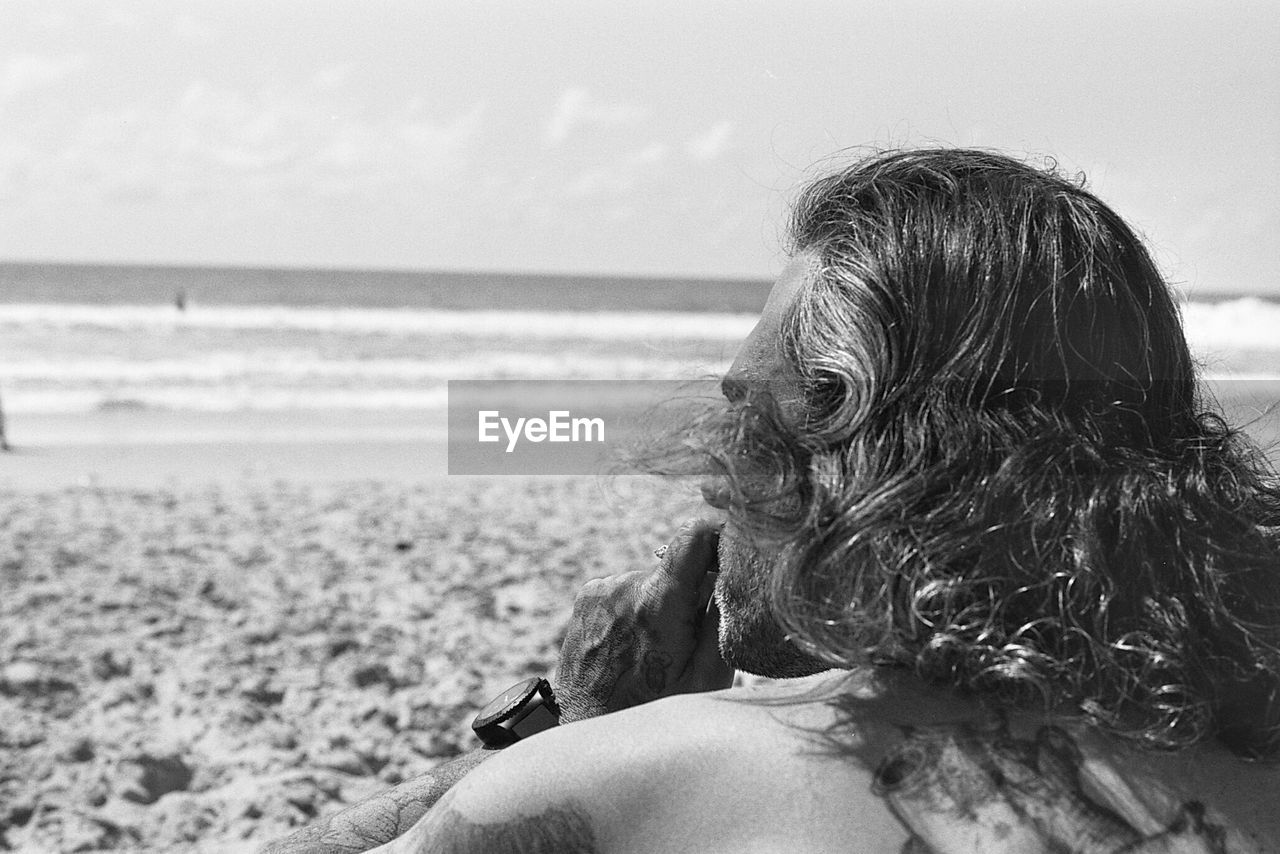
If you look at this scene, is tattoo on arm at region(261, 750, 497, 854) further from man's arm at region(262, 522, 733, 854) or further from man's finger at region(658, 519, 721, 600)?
man's finger at region(658, 519, 721, 600)

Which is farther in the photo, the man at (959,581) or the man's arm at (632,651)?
the man's arm at (632,651)

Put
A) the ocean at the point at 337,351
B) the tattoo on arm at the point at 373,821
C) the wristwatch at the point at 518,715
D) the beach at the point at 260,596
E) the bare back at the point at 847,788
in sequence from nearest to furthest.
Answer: the bare back at the point at 847,788 < the tattoo on arm at the point at 373,821 < the wristwatch at the point at 518,715 < the beach at the point at 260,596 < the ocean at the point at 337,351

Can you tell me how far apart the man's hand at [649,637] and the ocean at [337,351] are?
281 mm

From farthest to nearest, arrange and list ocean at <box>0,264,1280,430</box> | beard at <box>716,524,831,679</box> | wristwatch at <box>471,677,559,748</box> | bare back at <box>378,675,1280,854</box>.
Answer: ocean at <box>0,264,1280,430</box>, wristwatch at <box>471,677,559,748</box>, beard at <box>716,524,831,679</box>, bare back at <box>378,675,1280,854</box>

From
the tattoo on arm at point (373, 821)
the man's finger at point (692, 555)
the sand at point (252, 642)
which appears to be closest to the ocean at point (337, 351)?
the man's finger at point (692, 555)

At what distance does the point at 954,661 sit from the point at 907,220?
0.41 m

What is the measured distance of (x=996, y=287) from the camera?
1039mm

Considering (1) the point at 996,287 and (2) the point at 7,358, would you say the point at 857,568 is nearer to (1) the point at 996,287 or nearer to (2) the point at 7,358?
(1) the point at 996,287

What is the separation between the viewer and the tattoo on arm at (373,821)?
1514 millimetres

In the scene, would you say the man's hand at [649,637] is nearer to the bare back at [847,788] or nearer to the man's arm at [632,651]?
the man's arm at [632,651]

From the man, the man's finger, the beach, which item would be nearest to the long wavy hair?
the man

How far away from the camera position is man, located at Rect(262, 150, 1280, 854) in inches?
34.2

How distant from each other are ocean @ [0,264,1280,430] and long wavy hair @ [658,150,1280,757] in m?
0.29

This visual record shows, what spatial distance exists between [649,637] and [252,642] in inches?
119
